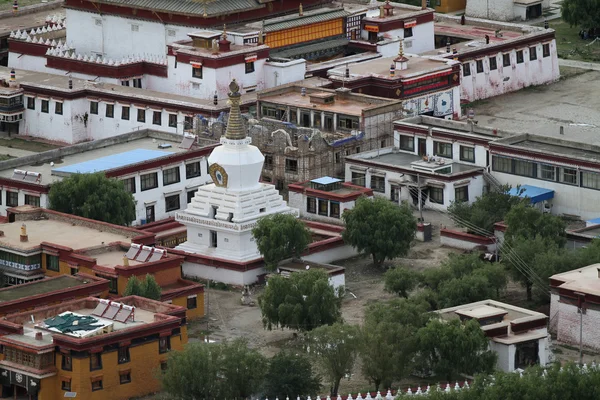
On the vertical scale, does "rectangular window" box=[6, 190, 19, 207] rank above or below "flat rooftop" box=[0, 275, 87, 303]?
below

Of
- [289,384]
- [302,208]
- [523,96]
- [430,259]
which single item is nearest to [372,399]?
[289,384]

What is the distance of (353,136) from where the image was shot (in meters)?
123

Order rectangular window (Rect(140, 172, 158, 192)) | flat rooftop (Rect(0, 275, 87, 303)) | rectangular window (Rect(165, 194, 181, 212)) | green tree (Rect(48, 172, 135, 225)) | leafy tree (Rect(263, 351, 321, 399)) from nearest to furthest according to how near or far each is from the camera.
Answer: leafy tree (Rect(263, 351, 321, 399)), flat rooftop (Rect(0, 275, 87, 303)), green tree (Rect(48, 172, 135, 225)), rectangular window (Rect(140, 172, 158, 192)), rectangular window (Rect(165, 194, 181, 212))

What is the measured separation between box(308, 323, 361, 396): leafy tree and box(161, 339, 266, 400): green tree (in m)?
3.02

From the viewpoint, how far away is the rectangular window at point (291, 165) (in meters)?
122

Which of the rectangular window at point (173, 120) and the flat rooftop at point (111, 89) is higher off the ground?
the flat rooftop at point (111, 89)

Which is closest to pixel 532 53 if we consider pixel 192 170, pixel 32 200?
pixel 192 170

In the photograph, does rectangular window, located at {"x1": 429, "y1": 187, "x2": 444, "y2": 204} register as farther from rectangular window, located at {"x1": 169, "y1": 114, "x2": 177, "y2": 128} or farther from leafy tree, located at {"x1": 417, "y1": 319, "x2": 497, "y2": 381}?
leafy tree, located at {"x1": 417, "y1": 319, "x2": 497, "y2": 381}

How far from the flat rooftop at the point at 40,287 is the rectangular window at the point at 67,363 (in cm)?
709

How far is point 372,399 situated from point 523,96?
60575 millimetres

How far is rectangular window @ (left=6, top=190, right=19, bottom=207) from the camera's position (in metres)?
114

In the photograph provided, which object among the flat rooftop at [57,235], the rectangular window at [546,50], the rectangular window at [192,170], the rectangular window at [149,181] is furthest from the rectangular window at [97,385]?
the rectangular window at [546,50]

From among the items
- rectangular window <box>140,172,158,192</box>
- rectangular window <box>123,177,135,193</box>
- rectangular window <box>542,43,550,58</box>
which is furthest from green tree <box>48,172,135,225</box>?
rectangular window <box>542,43,550,58</box>

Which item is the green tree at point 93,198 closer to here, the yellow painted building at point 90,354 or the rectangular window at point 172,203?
the rectangular window at point 172,203
